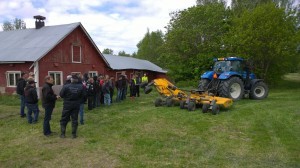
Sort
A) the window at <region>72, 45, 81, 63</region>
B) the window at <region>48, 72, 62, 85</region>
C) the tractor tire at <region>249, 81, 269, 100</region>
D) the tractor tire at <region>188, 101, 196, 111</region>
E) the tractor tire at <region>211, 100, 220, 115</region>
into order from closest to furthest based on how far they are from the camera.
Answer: the tractor tire at <region>211, 100, 220, 115</region>
the tractor tire at <region>188, 101, 196, 111</region>
the tractor tire at <region>249, 81, 269, 100</region>
the window at <region>48, 72, 62, 85</region>
the window at <region>72, 45, 81, 63</region>

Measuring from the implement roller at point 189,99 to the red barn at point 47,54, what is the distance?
8.33m

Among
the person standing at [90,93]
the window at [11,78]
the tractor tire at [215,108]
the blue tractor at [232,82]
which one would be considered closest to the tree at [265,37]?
the blue tractor at [232,82]

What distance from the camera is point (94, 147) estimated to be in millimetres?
6723

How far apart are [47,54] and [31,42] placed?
7.75ft

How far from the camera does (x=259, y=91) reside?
1502cm

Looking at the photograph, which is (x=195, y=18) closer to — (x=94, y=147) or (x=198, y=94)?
(x=198, y=94)

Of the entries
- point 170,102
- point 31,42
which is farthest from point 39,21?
point 170,102

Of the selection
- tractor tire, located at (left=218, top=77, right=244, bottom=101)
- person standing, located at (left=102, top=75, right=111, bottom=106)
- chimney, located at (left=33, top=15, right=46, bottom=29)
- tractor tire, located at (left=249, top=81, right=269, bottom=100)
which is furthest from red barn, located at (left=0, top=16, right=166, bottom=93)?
tractor tire, located at (left=249, top=81, right=269, bottom=100)

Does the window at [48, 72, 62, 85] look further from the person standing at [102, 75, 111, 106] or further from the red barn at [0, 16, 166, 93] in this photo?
the person standing at [102, 75, 111, 106]

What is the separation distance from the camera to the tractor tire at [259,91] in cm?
1457

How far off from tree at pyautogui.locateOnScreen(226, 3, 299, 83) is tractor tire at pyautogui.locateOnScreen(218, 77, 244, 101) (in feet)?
27.3

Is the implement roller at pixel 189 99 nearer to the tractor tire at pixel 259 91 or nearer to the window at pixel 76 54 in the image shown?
the tractor tire at pixel 259 91

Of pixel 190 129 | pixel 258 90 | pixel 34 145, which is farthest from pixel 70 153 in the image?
pixel 258 90

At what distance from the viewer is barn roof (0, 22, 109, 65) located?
17.8 m
